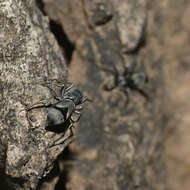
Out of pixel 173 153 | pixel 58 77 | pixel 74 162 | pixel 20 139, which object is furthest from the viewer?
pixel 173 153

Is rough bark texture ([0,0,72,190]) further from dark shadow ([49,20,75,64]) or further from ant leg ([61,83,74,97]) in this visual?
dark shadow ([49,20,75,64])

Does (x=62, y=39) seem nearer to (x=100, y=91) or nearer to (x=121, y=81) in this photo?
(x=100, y=91)

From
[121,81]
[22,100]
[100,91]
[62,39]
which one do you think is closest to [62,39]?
[62,39]

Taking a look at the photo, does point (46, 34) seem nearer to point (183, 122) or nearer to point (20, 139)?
point (20, 139)

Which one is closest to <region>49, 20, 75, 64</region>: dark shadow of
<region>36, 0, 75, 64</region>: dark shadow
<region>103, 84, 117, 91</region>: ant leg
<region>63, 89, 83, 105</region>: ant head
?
<region>36, 0, 75, 64</region>: dark shadow

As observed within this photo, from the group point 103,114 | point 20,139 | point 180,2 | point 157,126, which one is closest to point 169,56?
point 180,2

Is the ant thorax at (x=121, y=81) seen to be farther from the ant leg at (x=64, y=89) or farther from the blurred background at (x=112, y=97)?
the ant leg at (x=64, y=89)
